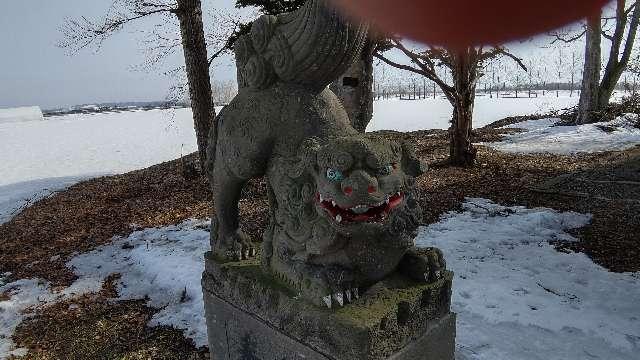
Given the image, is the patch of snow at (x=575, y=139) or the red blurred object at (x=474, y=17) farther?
the patch of snow at (x=575, y=139)

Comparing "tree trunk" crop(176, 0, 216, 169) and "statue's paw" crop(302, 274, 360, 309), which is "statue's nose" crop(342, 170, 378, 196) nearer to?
"statue's paw" crop(302, 274, 360, 309)

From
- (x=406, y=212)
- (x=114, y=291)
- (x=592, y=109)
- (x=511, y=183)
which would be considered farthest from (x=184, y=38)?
(x=592, y=109)

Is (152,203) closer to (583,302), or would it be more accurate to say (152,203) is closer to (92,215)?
(92,215)

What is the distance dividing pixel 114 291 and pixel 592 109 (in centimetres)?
1472

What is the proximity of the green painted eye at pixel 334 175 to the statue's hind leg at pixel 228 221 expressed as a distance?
3.11 ft

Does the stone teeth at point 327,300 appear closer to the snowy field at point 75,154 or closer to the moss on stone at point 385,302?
the moss on stone at point 385,302

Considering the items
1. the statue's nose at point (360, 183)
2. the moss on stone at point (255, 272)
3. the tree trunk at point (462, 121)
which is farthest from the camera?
the tree trunk at point (462, 121)

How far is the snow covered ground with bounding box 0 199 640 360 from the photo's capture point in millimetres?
3240

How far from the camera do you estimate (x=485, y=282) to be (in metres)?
4.10

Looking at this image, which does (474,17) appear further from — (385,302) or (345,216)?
(385,302)

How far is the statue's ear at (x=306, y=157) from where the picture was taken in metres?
1.88

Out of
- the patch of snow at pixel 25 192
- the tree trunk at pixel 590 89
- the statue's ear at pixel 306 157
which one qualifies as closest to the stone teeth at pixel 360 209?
the statue's ear at pixel 306 157

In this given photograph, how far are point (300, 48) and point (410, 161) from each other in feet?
2.37

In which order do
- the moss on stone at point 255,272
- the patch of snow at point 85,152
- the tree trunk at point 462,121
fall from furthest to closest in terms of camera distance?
the patch of snow at point 85,152 → the tree trunk at point 462,121 → the moss on stone at point 255,272
